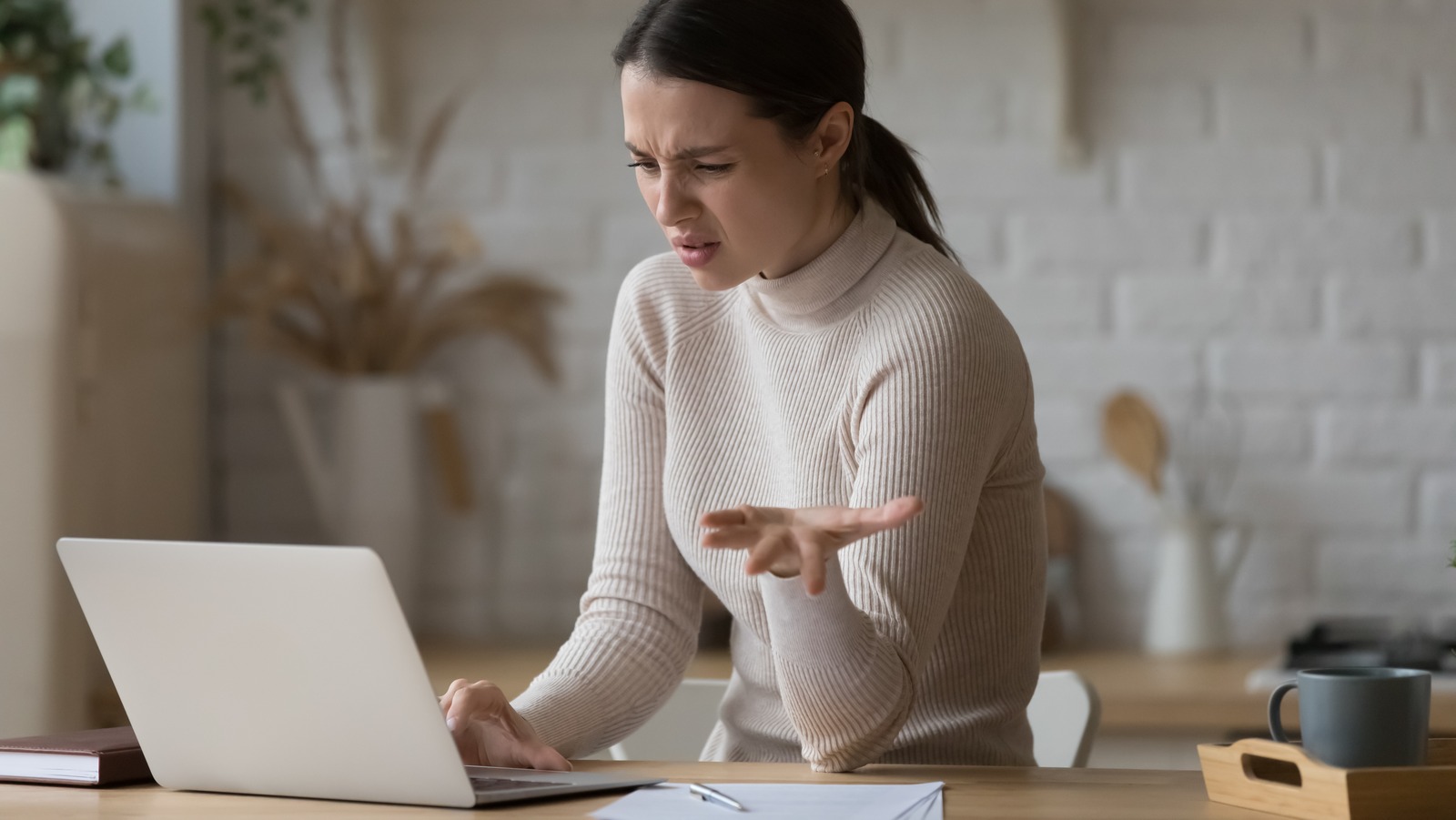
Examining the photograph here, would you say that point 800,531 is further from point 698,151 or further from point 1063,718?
point 1063,718

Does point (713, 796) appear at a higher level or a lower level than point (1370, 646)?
higher

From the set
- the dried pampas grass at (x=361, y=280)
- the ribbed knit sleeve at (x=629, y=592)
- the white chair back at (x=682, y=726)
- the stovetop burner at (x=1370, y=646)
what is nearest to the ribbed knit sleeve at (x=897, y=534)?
the ribbed knit sleeve at (x=629, y=592)

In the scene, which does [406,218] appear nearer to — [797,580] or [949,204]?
[949,204]

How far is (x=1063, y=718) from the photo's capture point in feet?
4.68

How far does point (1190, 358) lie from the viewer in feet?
7.45

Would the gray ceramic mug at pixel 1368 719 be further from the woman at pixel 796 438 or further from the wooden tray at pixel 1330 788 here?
the woman at pixel 796 438

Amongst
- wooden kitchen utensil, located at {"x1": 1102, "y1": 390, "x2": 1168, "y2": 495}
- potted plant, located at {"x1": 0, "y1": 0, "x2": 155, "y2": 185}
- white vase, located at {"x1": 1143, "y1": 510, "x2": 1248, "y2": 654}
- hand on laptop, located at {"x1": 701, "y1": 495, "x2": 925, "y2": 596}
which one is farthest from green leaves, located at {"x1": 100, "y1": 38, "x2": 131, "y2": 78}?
hand on laptop, located at {"x1": 701, "y1": 495, "x2": 925, "y2": 596}

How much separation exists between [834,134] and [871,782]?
1.61ft

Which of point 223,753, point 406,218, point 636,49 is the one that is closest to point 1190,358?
point 406,218

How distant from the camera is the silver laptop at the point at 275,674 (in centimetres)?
91

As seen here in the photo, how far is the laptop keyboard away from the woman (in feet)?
0.30

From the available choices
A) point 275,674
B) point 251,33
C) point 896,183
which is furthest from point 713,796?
point 251,33

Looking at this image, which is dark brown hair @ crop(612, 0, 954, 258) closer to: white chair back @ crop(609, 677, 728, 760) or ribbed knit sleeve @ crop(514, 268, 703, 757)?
ribbed knit sleeve @ crop(514, 268, 703, 757)

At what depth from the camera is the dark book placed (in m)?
1.05
